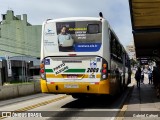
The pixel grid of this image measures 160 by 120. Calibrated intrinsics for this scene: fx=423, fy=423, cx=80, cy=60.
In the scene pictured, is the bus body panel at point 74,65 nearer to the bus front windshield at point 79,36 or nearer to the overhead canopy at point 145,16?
the bus front windshield at point 79,36

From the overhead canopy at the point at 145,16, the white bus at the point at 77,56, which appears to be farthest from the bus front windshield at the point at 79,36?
the overhead canopy at the point at 145,16

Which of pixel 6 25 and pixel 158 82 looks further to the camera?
pixel 6 25

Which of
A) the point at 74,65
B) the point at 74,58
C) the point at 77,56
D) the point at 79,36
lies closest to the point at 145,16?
the point at 79,36

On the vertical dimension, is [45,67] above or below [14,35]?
below

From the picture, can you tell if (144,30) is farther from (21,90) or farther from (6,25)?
(6,25)

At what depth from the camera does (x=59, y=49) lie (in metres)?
16.5

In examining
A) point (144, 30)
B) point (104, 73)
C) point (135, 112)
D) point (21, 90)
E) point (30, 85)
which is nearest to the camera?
point (135, 112)

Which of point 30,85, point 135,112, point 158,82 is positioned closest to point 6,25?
point 30,85

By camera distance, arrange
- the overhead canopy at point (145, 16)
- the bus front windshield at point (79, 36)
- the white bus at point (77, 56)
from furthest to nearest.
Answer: the bus front windshield at point (79, 36) < the white bus at point (77, 56) < the overhead canopy at point (145, 16)

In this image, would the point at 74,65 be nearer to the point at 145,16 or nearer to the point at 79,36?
the point at 79,36

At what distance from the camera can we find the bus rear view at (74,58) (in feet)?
52.7

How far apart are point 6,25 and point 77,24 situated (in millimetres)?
86476

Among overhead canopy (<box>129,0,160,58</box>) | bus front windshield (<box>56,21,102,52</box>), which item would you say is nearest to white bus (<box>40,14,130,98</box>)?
bus front windshield (<box>56,21,102,52</box>)

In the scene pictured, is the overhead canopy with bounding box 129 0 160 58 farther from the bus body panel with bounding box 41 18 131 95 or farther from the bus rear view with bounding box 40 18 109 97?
the bus rear view with bounding box 40 18 109 97
